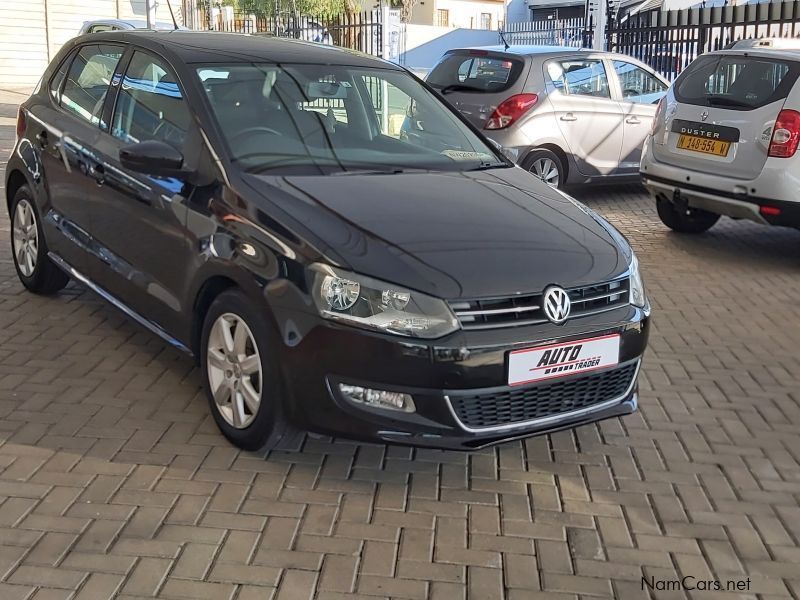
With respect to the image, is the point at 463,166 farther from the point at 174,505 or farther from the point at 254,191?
the point at 174,505

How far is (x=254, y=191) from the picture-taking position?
3.78 meters

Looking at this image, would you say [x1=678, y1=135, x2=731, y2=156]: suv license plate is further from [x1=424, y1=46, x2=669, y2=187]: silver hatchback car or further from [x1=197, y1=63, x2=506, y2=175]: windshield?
[x1=197, y1=63, x2=506, y2=175]: windshield

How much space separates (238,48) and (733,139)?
4295 millimetres

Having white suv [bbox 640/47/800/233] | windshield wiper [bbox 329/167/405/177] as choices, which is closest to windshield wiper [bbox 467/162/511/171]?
windshield wiper [bbox 329/167/405/177]

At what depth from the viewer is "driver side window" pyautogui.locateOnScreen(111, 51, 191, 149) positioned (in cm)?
427

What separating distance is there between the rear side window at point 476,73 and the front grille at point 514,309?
19.6 ft

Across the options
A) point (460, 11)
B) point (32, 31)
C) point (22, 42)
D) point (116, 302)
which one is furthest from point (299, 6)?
point (116, 302)

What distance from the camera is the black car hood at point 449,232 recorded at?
3.40m

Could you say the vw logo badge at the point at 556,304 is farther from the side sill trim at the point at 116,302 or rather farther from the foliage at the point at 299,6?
the foliage at the point at 299,6

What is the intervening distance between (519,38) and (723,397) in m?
20.1

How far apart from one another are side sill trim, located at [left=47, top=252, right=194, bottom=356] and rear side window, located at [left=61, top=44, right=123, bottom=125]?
842 mm

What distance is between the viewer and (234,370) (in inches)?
148

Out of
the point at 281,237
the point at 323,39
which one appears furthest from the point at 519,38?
the point at 281,237

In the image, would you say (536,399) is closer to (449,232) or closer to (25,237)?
(449,232)
